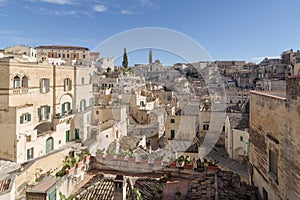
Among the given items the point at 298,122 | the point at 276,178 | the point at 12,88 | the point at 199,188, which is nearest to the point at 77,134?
the point at 12,88

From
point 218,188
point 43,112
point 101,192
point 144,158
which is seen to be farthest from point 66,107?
point 218,188

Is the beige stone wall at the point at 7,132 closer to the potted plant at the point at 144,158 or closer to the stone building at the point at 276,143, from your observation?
the potted plant at the point at 144,158

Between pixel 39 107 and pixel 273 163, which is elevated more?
pixel 39 107

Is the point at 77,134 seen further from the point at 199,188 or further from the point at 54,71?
the point at 199,188

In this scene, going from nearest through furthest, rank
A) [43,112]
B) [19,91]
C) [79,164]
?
[79,164], [19,91], [43,112]

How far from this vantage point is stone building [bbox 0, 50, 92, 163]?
12.0m

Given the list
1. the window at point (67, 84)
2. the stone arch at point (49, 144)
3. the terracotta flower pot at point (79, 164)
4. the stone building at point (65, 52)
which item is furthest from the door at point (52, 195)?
the stone building at point (65, 52)

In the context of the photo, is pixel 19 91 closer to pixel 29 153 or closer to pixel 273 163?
pixel 29 153

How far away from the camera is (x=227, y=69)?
213 ft

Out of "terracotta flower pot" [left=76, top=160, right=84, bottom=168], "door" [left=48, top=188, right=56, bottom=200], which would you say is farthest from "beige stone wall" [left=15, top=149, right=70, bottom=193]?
"door" [left=48, top=188, right=56, bottom=200]

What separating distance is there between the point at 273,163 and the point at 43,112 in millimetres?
12890

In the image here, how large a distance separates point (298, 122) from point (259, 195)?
3.26 meters

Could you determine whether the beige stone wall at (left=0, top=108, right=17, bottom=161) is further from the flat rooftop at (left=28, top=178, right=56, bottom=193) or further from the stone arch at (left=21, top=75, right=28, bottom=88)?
the flat rooftop at (left=28, top=178, right=56, bottom=193)

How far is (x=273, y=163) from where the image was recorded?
6.07 metres
